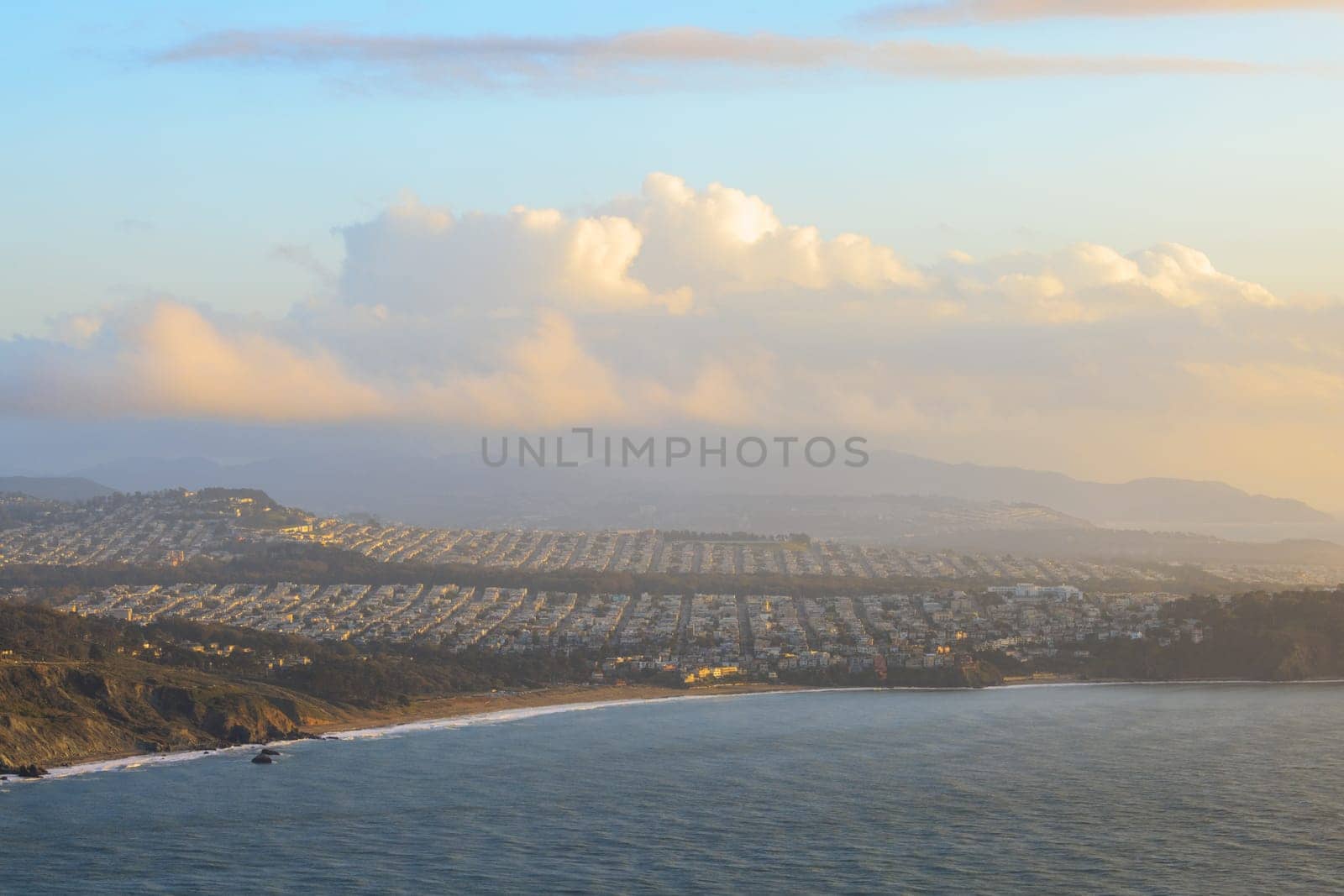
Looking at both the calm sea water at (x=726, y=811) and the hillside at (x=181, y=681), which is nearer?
the calm sea water at (x=726, y=811)

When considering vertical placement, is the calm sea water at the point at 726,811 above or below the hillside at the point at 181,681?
below

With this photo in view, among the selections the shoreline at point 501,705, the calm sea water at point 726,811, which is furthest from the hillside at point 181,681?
the calm sea water at point 726,811

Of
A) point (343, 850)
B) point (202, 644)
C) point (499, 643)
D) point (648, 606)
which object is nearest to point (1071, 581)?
point (648, 606)

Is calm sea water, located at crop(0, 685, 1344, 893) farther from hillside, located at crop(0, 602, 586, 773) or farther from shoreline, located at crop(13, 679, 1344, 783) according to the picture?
hillside, located at crop(0, 602, 586, 773)

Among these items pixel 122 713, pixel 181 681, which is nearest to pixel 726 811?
pixel 122 713

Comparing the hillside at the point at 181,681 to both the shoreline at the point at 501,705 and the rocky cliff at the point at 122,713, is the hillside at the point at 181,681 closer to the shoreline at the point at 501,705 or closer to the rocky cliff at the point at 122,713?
the rocky cliff at the point at 122,713

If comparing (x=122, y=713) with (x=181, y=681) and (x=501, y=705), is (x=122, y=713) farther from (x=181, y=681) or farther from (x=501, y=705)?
(x=501, y=705)
